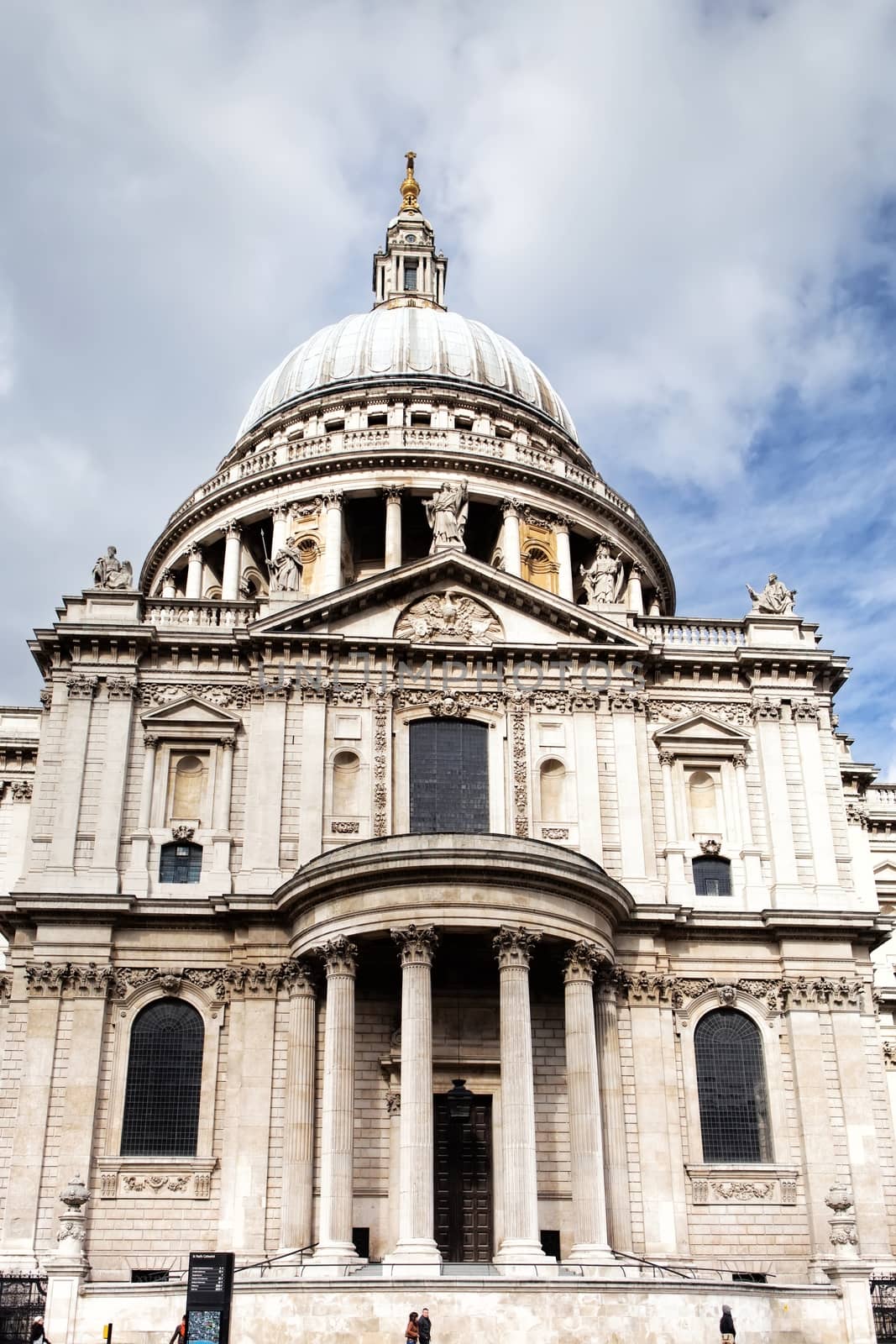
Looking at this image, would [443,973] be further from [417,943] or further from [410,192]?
[410,192]

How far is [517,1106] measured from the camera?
100ft

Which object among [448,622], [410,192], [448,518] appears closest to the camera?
[448,622]

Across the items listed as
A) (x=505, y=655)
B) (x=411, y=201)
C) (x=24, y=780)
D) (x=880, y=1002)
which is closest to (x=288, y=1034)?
(x=505, y=655)

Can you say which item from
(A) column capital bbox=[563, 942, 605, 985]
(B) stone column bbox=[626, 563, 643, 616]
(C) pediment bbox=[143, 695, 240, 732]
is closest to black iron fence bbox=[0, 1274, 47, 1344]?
(A) column capital bbox=[563, 942, 605, 985]

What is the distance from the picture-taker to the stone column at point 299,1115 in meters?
31.5

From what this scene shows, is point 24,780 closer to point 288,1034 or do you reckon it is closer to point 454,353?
point 288,1034

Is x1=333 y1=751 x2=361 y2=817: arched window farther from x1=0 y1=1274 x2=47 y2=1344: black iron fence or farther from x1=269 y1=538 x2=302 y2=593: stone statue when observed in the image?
x1=0 y1=1274 x2=47 y2=1344: black iron fence

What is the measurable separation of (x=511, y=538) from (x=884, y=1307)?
3189cm

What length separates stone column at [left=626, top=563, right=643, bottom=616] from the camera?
5803 cm

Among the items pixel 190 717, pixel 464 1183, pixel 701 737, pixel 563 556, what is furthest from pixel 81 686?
pixel 563 556

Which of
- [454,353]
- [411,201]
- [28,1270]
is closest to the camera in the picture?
[28,1270]

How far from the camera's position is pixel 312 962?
111 feet

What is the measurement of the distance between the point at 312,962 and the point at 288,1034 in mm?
1792

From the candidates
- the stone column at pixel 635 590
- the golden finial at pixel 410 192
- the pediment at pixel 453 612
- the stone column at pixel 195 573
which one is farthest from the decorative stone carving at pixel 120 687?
the golden finial at pixel 410 192
